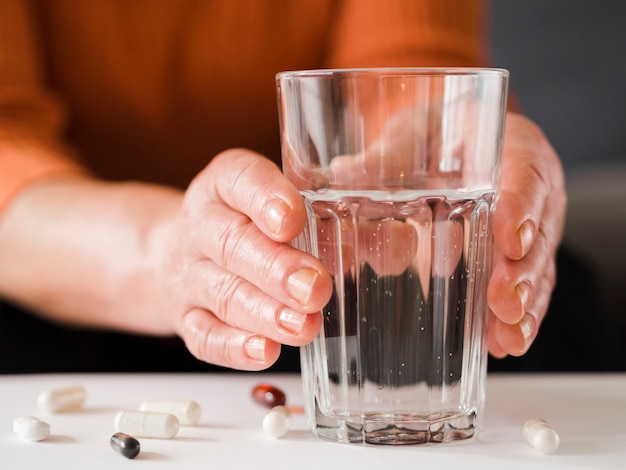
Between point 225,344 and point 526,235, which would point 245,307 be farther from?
point 526,235

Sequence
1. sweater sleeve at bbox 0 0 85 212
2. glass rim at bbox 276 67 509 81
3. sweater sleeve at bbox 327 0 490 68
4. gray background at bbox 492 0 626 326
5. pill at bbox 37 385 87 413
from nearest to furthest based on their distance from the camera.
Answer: glass rim at bbox 276 67 509 81 < pill at bbox 37 385 87 413 < sweater sleeve at bbox 0 0 85 212 < sweater sleeve at bbox 327 0 490 68 < gray background at bbox 492 0 626 326

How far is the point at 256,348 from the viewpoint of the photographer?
52 cm

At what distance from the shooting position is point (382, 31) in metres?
1.03

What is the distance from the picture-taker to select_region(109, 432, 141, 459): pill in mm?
466

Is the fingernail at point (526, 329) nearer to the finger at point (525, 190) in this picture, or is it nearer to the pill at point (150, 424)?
the finger at point (525, 190)

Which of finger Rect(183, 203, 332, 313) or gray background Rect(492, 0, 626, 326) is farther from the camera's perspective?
gray background Rect(492, 0, 626, 326)

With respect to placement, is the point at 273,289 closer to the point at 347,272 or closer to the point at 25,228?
the point at 347,272

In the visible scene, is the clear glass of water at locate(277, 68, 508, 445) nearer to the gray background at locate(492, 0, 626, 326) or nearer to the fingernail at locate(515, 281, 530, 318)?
the fingernail at locate(515, 281, 530, 318)

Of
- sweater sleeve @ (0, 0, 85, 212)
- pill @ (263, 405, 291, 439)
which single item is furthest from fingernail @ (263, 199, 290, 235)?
sweater sleeve @ (0, 0, 85, 212)

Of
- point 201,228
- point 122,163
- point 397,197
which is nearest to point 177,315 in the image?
point 201,228

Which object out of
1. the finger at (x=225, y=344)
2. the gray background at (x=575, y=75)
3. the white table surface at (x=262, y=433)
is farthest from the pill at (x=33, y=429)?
the gray background at (x=575, y=75)

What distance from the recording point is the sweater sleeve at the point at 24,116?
0.86 meters

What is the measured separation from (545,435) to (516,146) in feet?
0.68

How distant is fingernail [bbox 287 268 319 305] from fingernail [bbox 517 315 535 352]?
136 mm
